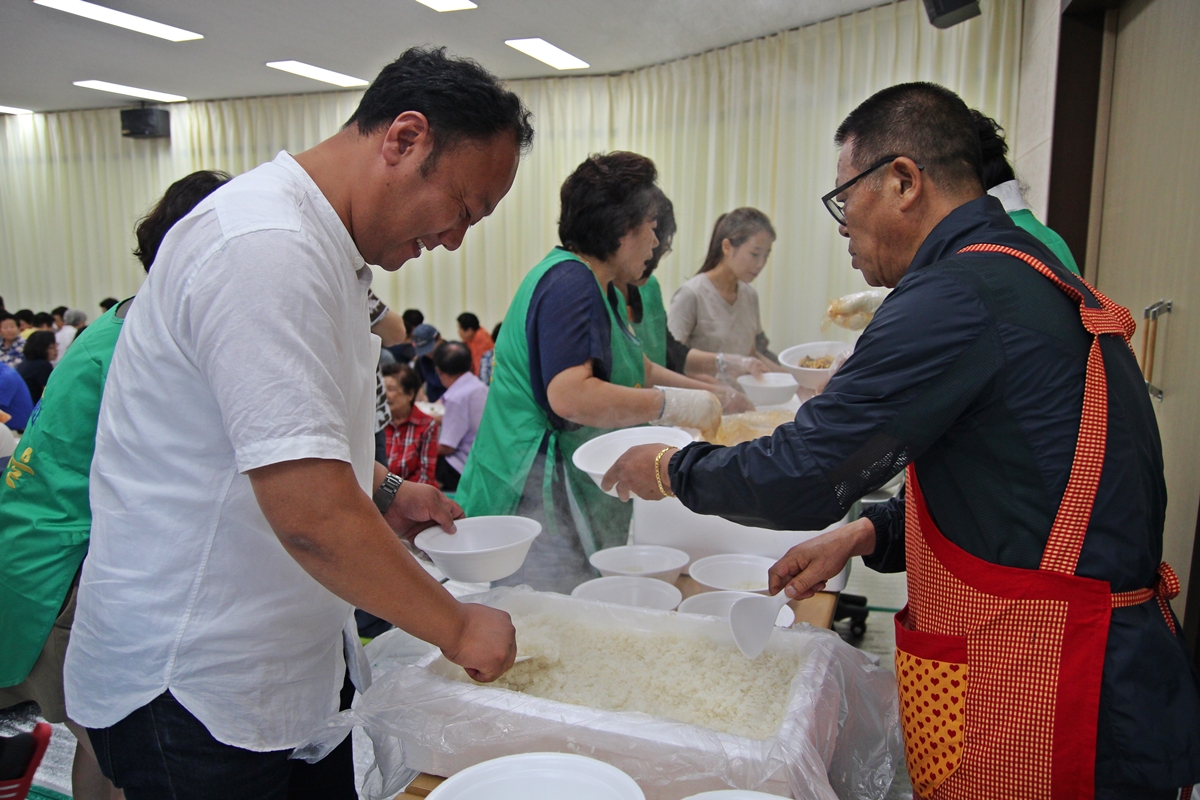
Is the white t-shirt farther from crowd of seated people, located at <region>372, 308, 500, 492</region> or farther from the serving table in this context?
crowd of seated people, located at <region>372, 308, 500, 492</region>

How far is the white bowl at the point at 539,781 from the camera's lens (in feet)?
2.40

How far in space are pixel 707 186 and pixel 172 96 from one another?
481 cm

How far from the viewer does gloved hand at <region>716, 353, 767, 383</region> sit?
308 centimetres

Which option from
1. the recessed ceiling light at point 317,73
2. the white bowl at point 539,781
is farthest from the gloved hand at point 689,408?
the recessed ceiling light at point 317,73

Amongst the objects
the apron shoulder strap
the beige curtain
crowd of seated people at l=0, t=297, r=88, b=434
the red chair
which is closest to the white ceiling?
the beige curtain

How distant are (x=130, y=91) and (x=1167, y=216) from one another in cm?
722

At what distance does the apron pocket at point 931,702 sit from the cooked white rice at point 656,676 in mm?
160

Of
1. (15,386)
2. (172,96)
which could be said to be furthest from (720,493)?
(172,96)

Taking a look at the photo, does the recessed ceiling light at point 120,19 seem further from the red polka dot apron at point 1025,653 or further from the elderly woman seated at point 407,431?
the red polka dot apron at point 1025,653

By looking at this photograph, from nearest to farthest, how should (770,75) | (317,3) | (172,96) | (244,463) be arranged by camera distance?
(244,463), (317,3), (770,75), (172,96)

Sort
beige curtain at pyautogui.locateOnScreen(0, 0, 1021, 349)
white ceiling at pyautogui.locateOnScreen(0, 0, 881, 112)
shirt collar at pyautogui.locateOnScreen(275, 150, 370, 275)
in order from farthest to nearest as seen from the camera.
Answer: beige curtain at pyautogui.locateOnScreen(0, 0, 1021, 349)
white ceiling at pyautogui.locateOnScreen(0, 0, 881, 112)
shirt collar at pyautogui.locateOnScreen(275, 150, 370, 275)

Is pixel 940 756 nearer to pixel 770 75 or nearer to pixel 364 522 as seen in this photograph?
pixel 364 522

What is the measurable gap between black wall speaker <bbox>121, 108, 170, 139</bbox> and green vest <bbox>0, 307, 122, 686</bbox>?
287 inches

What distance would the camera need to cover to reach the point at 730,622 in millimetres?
1149
